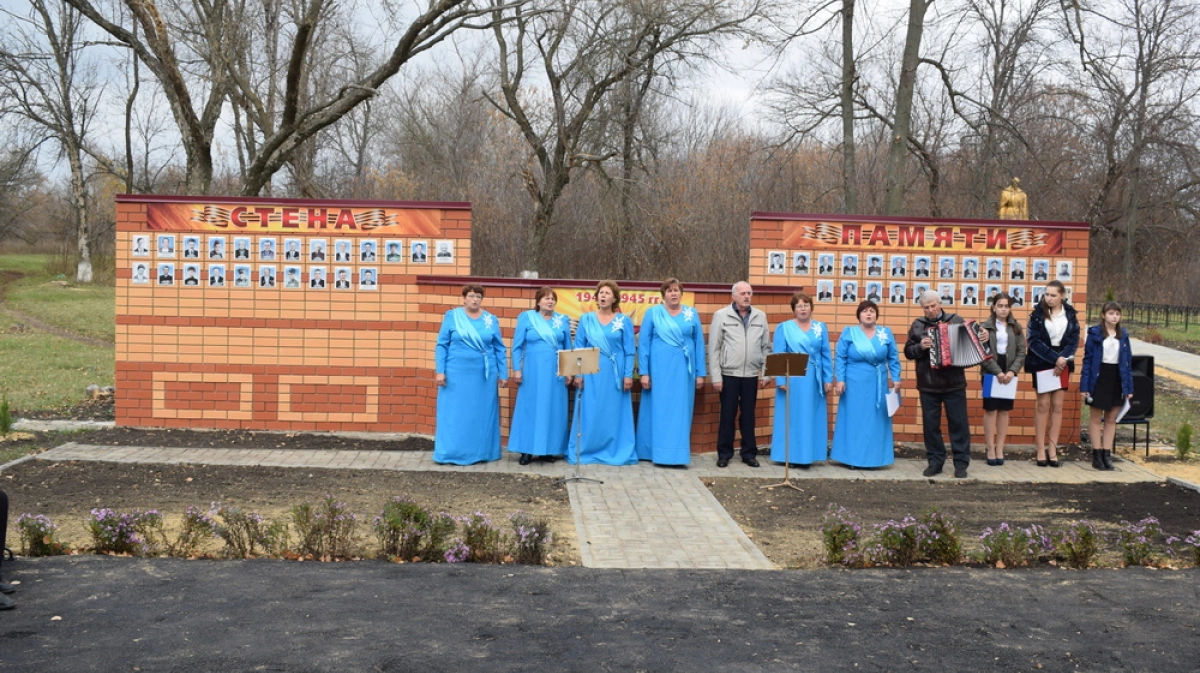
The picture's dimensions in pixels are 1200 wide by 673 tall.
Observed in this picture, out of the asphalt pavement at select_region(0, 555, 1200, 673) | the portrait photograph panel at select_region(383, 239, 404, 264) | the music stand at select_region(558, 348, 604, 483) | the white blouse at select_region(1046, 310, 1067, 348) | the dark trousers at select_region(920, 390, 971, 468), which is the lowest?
the asphalt pavement at select_region(0, 555, 1200, 673)

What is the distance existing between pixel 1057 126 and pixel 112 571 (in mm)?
38120

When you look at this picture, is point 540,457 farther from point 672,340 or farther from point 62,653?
point 62,653

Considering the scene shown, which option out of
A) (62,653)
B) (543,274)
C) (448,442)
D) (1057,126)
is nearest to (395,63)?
(543,274)

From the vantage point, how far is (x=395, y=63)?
19219 mm

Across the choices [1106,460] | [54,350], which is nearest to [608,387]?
[1106,460]

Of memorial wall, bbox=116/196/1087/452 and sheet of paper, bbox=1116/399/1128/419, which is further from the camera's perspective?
memorial wall, bbox=116/196/1087/452

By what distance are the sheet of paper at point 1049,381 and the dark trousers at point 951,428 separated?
1.14 meters

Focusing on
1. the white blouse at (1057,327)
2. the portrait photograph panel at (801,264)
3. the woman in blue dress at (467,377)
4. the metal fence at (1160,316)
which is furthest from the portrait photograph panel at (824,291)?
the metal fence at (1160,316)

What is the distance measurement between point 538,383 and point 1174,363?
16.8 metres

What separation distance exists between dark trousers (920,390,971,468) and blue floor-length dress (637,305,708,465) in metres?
2.35

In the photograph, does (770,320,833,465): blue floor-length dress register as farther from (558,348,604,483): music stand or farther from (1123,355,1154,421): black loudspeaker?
(1123,355,1154,421): black loudspeaker

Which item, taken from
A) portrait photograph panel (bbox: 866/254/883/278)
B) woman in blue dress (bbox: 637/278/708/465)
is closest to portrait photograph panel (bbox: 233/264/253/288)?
woman in blue dress (bbox: 637/278/708/465)

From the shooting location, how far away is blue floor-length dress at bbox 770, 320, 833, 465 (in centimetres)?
1120

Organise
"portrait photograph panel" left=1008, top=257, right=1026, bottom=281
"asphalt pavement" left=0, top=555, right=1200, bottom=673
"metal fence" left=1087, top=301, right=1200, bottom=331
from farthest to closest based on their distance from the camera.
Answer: "metal fence" left=1087, top=301, right=1200, bottom=331
"portrait photograph panel" left=1008, top=257, right=1026, bottom=281
"asphalt pavement" left=0, top=555, right=1200, bottom=673
